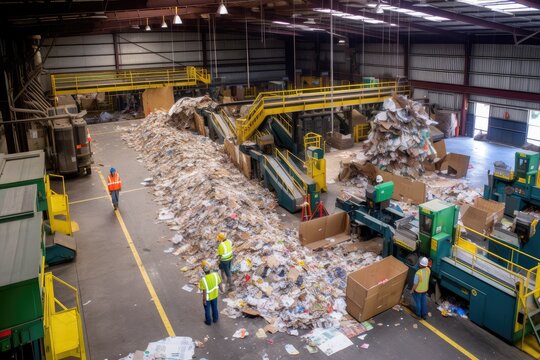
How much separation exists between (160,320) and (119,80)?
24.8 meters

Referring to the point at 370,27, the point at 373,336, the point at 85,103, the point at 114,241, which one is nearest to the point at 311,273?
the point at 373,336

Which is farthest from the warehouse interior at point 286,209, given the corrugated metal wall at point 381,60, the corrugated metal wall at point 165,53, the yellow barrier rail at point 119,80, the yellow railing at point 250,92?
the yellow railing at point 250,92

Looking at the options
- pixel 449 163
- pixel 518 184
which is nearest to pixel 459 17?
pixel 449 163

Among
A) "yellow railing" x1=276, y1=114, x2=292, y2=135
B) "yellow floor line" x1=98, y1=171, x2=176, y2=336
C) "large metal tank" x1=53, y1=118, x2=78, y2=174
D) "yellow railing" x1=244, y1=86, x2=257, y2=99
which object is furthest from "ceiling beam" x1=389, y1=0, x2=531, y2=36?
"yellow railing" x1=244, y1=86, x2=257, y2=99

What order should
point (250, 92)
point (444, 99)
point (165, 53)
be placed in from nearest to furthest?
point (444, 99) < point (165, 53) < point (250, 92)

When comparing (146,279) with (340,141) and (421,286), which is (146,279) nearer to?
(421,286)

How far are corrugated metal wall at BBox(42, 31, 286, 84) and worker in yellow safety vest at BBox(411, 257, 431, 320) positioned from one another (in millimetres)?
24227

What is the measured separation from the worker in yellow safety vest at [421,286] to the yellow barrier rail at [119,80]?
23599mm

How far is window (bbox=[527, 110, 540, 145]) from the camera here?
21203mm

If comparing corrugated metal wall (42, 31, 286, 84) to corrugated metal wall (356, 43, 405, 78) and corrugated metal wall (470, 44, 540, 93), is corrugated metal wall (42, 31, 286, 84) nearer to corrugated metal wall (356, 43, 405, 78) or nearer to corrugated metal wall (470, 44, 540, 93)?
corrugated metal wall (356, 43, 405, 78)

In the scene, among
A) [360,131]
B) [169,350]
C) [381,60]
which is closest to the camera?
[169,350]

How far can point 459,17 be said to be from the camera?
1839 centimetres

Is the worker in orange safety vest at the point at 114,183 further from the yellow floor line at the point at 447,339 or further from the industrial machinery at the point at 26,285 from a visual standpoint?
the yellow floor line at the point at 447,339

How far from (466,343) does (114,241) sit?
8.97 metres
